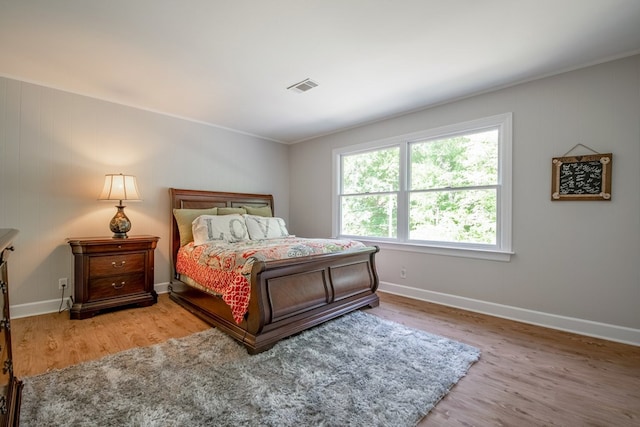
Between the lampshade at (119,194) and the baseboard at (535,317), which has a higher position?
the lampshade at (119,194)

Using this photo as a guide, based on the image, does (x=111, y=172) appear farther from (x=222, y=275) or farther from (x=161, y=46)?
(x=222, y=275)

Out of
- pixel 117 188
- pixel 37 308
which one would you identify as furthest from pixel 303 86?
pixel 37 308

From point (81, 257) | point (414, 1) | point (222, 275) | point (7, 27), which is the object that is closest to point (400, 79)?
point (414, 1)

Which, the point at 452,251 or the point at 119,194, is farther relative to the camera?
the point at 452,251

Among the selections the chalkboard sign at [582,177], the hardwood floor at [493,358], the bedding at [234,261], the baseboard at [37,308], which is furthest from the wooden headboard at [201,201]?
the chalkboard sign at [582,177]

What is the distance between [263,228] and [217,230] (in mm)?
599

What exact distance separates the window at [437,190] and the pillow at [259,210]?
1.21 meters

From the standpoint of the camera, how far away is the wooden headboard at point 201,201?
3861 millimetres

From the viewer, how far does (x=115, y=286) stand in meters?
3.14

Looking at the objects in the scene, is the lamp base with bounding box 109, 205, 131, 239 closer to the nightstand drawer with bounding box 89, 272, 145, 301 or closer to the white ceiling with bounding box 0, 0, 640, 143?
the nightstand drawer with bounding box 89, 272, 145, 301

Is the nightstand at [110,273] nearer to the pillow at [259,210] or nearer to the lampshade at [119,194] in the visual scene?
the lampshade at [119,194]

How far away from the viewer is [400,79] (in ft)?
9.47

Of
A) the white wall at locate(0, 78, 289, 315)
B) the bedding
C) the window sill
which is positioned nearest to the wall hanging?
the window sill

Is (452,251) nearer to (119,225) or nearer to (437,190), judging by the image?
(437,190)
